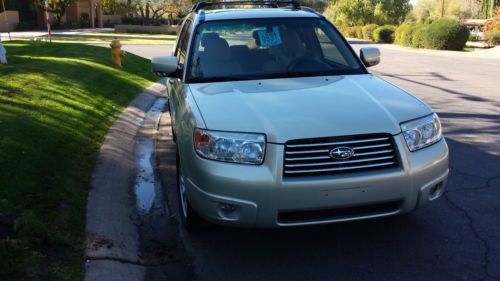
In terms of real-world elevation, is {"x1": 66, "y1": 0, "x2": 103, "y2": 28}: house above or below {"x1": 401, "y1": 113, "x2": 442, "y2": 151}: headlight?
above

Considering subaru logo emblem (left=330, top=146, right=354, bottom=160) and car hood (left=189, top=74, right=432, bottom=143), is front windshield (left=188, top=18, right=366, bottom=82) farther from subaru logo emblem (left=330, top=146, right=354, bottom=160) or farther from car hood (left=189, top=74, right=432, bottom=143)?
subaru logo emblem (left=330, top=146, right=354, bottom=160)

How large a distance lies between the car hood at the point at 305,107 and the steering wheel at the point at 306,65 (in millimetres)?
313

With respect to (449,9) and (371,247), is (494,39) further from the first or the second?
(449,9)

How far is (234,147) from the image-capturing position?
335 cm

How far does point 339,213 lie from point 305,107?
0.79m

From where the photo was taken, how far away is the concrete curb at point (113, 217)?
11.6ft

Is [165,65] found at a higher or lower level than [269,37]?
lower

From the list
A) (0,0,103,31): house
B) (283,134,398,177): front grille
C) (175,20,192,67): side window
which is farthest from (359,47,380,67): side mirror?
(0,0,103,31): house

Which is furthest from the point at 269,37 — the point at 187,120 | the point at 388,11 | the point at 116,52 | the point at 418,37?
the point at 388,11

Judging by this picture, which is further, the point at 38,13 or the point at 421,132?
the point at 38,13

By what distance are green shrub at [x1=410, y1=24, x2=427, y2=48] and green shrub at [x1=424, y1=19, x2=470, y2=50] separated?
2.58 ft

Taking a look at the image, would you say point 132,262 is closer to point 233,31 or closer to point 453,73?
point 233,31

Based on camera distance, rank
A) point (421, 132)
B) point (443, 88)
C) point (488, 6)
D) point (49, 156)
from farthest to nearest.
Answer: point (488, 6) < point (443, 88) < point (49, 156) < point (421, 132)

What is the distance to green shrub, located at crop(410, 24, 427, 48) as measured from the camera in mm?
29734
